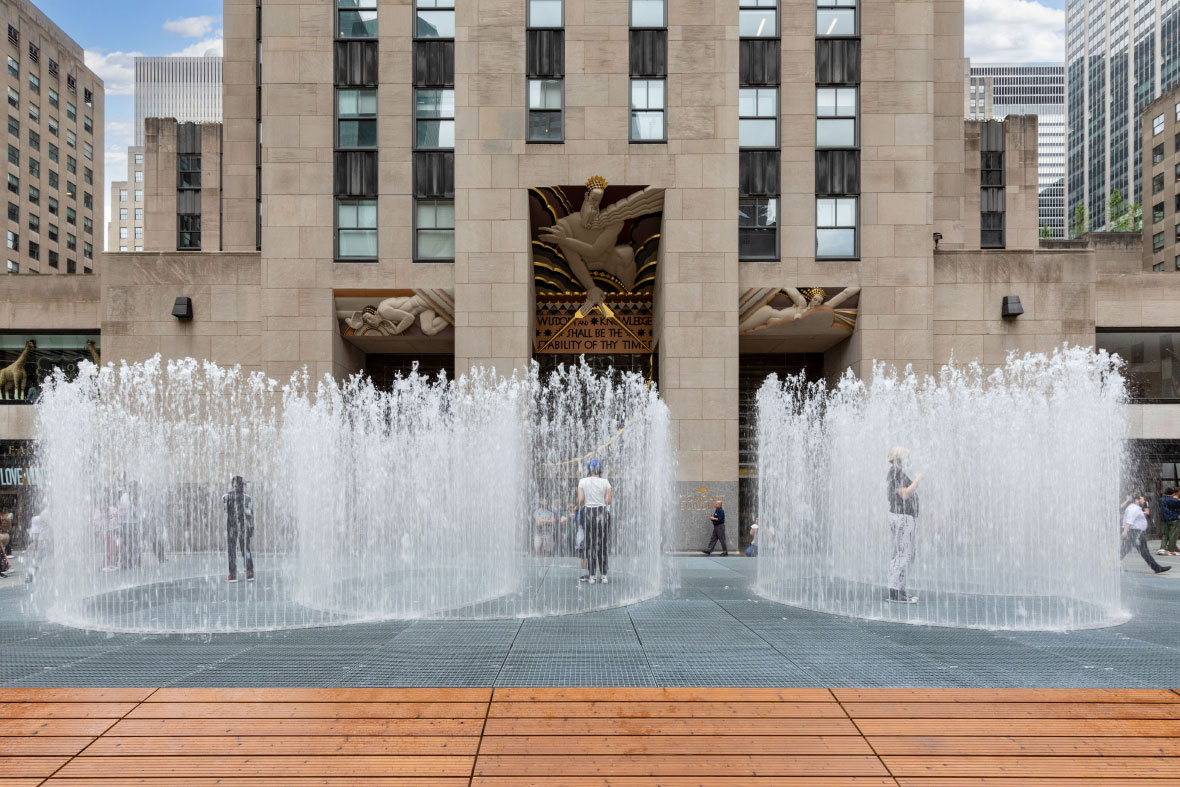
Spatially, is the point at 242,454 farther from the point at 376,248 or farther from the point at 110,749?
the point at 110,749

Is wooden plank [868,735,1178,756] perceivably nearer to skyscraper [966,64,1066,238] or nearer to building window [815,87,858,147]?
building window [815,87,858,147]

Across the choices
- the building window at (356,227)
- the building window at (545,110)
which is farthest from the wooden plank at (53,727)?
the building window at (545,110)

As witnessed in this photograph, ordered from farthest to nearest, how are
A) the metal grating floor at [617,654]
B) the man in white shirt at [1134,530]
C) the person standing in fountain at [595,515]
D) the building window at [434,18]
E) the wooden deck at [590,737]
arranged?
the building window at [434,18]
the man in white shirt at [1134,530]
the person standing in fountain at [595,515]
the metal grating floor at [617,654]
the wooden deck at [590,737]

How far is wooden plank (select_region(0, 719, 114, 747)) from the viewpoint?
17.5 ft

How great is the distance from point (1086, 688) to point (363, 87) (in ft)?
69.0

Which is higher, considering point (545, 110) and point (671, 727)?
point (545, 110)

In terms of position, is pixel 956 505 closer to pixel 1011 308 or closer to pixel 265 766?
pixel 1011 308

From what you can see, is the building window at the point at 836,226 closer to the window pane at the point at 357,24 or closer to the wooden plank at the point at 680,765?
the window pane at the point at 357,24

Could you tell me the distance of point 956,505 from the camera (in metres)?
16.9

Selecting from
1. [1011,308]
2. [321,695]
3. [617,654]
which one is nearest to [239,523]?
[321,695]

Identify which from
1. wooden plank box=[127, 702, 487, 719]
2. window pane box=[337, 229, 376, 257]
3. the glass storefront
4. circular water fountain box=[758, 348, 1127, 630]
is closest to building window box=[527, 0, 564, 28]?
window pane box=[337, 229, 376, 257]

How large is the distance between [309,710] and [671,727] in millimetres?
2450

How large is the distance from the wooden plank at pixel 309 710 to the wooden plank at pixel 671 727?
337 mm

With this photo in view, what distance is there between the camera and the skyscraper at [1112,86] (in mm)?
114062
